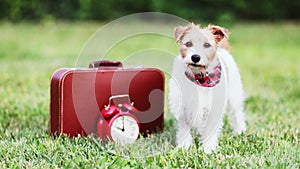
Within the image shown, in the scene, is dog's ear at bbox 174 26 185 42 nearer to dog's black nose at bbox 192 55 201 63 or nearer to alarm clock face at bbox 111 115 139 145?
dog's black nose at bbox 192 55 201 63

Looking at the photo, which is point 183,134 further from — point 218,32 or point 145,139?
point 218,32

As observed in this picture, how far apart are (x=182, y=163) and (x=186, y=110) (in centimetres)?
44

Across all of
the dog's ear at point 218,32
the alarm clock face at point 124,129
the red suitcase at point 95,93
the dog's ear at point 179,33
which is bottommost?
the alarm clock face at point 124,129

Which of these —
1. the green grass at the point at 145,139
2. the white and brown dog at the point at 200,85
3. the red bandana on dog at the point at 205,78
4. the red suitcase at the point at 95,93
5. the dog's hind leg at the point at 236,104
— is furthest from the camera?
the dog's hind leg at the point at 236,104

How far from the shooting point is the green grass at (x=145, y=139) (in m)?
2.44

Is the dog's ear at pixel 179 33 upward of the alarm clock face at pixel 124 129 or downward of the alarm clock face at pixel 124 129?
upward

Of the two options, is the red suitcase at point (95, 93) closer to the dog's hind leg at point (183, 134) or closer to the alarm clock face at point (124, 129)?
the alarm clock face at point (124, 129)

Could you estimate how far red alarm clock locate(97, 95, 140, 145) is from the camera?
2820mm

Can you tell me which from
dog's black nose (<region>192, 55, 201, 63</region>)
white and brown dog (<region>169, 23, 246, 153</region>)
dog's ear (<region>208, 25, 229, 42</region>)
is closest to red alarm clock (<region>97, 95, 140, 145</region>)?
white and brown dog (<region>169, 23, 246, 153</region>)

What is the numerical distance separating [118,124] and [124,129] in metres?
0.06

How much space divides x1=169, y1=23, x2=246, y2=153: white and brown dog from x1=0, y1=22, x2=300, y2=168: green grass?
0.42 feet

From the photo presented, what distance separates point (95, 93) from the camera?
2.89 meters

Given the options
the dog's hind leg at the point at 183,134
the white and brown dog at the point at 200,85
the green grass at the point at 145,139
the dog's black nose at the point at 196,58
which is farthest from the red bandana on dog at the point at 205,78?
the green grass at the point at 145,139

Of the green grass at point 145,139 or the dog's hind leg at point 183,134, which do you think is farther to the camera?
the dog's hind leg at point 183,134
